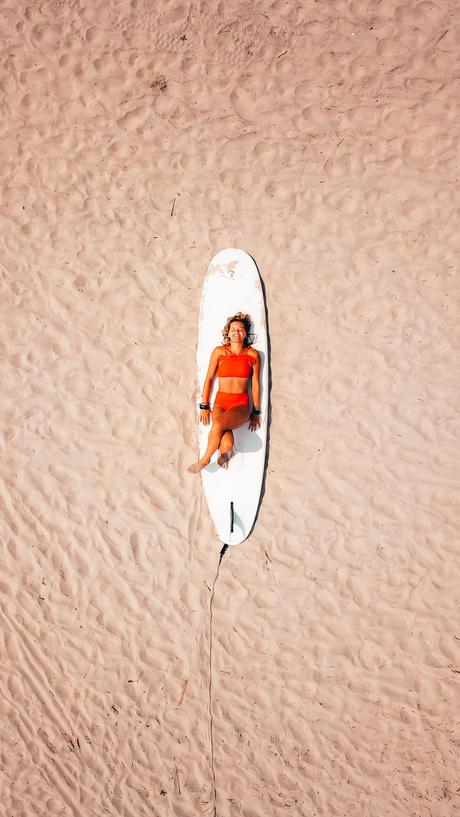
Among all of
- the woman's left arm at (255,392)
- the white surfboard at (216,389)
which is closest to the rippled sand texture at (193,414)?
the white surfboard at (216,389)

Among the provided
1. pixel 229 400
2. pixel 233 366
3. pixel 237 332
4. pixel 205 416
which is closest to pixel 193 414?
pixel 205 416

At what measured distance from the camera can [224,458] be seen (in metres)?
4.91

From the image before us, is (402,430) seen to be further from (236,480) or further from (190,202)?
(190,202)

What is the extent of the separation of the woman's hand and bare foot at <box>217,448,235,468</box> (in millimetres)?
243

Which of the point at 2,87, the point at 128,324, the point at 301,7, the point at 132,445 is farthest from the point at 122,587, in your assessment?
the point at 301,7

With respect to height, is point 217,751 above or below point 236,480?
below

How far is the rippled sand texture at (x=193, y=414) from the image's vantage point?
488cm

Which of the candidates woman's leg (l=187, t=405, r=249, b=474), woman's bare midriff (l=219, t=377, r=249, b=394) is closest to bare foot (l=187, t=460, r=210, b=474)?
woman's leg (l=187, t=405, r=249, b=474)

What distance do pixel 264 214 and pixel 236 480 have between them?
1908 mm

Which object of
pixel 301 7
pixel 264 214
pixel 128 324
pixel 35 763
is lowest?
pixel 35 763

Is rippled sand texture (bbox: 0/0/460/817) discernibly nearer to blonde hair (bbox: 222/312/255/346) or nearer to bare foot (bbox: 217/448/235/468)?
blonde hair (bbox: 222/312/255/346)

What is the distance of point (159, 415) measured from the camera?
16.6ft

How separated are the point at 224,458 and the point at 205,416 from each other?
0.32 meters

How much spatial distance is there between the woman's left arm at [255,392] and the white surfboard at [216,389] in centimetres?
6
